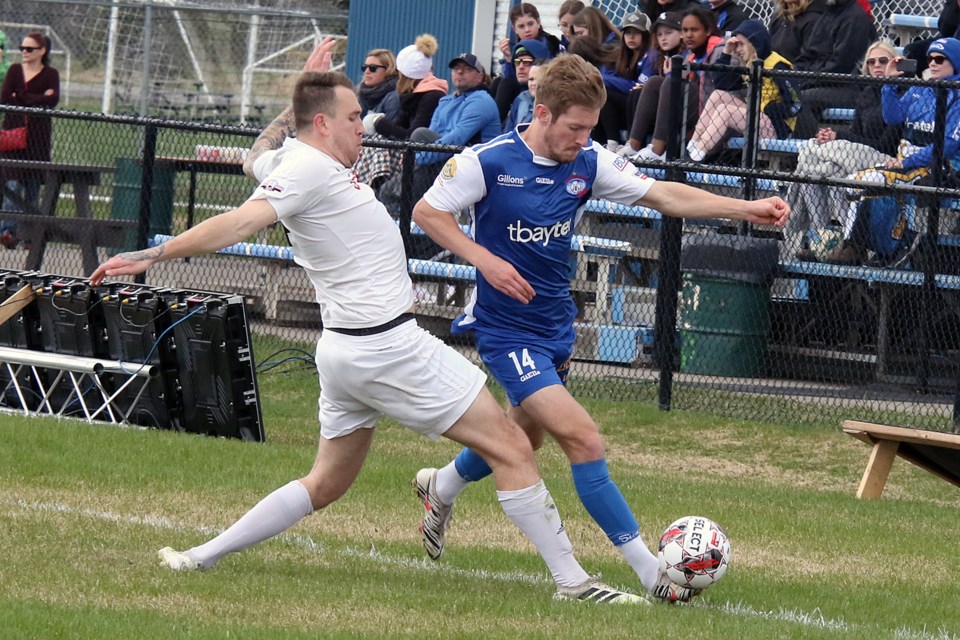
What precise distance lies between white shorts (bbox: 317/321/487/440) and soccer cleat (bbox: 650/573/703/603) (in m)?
1.04

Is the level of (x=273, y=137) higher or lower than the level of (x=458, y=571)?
higher

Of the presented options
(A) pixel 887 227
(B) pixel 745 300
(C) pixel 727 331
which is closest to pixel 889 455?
(A) pixel 887 227

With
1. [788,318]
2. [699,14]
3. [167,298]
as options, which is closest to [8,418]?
[167,298]

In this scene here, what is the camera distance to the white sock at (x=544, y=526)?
19.8 ft

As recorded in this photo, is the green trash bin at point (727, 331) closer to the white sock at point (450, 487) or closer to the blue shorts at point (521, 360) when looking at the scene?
the white sock at point (450, 487)

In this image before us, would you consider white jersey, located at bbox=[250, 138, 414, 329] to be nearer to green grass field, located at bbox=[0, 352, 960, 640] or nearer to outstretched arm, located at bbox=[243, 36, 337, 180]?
outstretched arm, located at bbox=[243, 36, 337, 180]

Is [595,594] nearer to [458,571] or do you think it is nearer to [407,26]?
[458,571]

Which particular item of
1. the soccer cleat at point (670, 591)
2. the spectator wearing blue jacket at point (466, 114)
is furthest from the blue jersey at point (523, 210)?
the spectator wearing blue jacket at point (466, 114)

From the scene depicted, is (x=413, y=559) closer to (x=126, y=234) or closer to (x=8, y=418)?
(x=8, y=418)

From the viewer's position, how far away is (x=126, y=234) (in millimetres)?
13727

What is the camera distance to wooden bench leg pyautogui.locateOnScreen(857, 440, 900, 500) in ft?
31.3

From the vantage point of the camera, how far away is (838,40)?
14227 millimetres

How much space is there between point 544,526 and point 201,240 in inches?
67.5

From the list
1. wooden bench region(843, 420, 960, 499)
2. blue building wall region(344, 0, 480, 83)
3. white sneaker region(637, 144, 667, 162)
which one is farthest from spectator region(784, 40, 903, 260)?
Answer: blue building wall region(344, 0, 480, 83)
